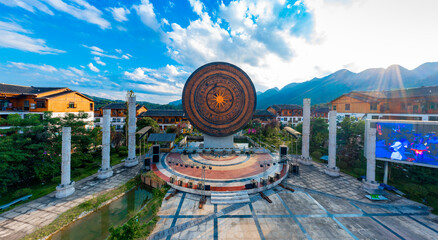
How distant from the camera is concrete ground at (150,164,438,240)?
11.9 meters

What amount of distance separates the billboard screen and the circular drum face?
18263 millimetres

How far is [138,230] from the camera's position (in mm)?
10461

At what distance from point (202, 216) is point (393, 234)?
14.9 meters

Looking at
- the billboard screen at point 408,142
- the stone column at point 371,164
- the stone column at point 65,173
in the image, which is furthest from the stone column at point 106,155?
the billboard screen at point 408,142

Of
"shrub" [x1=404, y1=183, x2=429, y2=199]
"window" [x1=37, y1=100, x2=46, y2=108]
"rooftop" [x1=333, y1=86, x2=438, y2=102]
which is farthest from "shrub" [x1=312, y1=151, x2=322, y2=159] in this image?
"window" [x1=37, y1=100, x2=46, y2=108]

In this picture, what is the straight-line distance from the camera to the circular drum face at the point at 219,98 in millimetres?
29203

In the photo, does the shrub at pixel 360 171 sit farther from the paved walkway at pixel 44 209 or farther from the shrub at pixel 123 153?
the shrub at pixel 123 153

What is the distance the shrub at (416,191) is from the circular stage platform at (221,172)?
12.5m

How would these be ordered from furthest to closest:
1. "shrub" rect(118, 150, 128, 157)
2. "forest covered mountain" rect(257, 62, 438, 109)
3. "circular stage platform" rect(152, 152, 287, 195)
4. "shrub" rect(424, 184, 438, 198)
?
"forest covered mountain" rect(257, 62, 438, 109) < "shrub" rect(118, 150, 128, 157) < "circular stage platform" rect(152, 152, 287, 195) < "shrub" rect(424, 184, 438, 198)

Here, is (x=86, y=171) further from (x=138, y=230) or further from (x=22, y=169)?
(x=138, y=230)

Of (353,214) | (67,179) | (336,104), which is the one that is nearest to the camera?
(353,214)

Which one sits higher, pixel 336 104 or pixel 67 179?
pixel 336 104

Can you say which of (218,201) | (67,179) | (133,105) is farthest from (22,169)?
(218,201)

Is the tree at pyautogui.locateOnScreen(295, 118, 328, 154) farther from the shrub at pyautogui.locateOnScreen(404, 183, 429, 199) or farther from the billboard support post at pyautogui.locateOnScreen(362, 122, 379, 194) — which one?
the shrub at pyautogui.locateOnScreen(404, 183, 429, 199)
